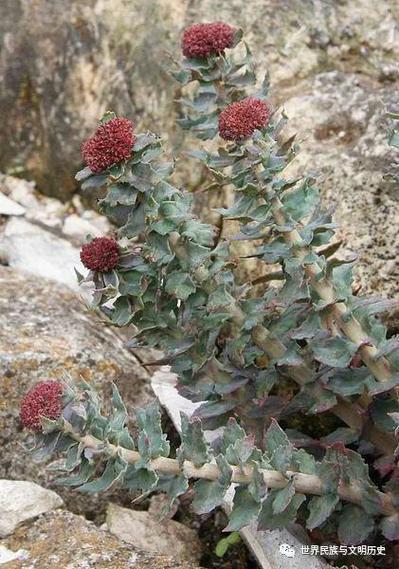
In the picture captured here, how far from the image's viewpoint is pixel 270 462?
2607 millimetres

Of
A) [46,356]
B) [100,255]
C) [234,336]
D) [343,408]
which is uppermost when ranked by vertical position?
[100,255]

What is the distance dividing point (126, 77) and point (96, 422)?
2.98 metres

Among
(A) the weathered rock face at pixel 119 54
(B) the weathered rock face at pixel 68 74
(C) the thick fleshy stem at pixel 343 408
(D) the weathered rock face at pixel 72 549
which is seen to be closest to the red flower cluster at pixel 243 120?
(C) the thick fleshy stem at pixel 343 408

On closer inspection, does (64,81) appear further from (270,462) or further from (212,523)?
(270,462)

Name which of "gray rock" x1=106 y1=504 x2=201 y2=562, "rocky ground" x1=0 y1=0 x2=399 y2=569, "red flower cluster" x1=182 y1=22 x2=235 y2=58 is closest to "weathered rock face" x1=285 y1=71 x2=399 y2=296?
"rocky ground" x1=0 y1=0 x2=399 y2=569

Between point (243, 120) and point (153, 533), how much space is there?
169 cm

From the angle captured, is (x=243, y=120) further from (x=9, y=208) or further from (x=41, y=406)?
(x=9, y=208)

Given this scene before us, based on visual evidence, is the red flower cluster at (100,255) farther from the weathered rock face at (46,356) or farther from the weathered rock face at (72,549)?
the weathered rock face at (72,549)

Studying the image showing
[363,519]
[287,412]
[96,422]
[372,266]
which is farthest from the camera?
[372,266]

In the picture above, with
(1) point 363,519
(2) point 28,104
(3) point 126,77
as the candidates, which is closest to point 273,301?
(1) point 363,519

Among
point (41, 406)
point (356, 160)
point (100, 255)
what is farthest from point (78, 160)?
point (41, 406)

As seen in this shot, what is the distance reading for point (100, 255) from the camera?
9.04 ft

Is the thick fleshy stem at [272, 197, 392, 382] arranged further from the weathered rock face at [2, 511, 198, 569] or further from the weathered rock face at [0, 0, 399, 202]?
the weathered rock face at [0, 0, 399, 202]

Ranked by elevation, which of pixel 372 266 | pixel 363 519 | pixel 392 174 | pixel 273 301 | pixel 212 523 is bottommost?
pixel 212 523
